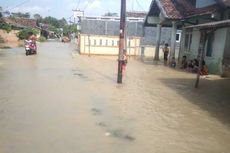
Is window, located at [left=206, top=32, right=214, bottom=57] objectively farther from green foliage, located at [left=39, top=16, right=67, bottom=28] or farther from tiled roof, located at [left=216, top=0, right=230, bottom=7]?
green foliage, located at [left=39, top=16, right=67, bottom=28]

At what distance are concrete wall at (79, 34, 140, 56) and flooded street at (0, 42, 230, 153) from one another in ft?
47.6

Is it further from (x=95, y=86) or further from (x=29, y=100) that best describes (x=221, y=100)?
(x=29, y=100)

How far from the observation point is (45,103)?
29.6 ft

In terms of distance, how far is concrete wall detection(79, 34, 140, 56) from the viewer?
27.9 metres

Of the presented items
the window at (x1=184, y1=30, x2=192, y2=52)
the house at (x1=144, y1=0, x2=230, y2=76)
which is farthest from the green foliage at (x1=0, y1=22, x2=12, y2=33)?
the window at (x1=184, y1=30, x2=192, y2=52)

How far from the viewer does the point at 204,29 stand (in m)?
12.7

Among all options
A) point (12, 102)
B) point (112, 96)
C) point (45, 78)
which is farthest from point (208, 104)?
point (45, 78)

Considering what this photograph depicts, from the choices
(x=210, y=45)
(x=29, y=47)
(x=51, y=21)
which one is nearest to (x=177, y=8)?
(x=210, y=45)

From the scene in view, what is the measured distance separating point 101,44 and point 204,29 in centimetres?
1632

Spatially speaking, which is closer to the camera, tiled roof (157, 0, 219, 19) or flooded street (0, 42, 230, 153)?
flooded street (0, 42, 230, 153)

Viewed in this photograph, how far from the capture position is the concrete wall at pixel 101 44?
2792 centimetres

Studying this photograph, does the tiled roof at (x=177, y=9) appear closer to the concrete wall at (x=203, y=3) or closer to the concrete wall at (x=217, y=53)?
the concrete wall at (x=203, y=3)

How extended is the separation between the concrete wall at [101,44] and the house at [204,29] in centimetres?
518

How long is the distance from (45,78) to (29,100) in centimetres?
427
